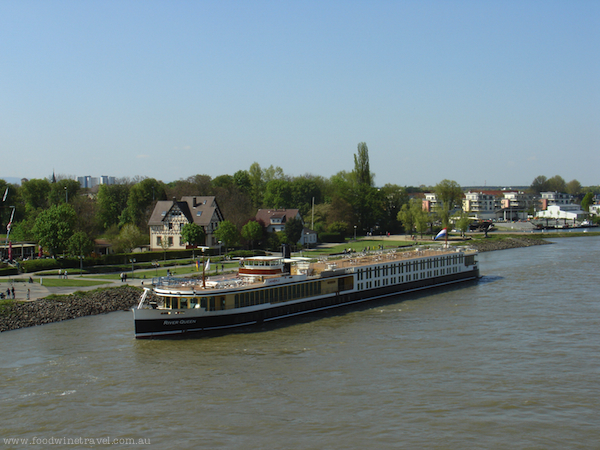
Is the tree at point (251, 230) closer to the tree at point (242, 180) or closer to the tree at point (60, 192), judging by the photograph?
the tree at point (60, 192)

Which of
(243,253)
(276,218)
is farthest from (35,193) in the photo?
(243,253)

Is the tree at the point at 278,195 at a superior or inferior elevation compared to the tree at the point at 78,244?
superior

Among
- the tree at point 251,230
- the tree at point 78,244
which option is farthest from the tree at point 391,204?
the tree at point 78,244

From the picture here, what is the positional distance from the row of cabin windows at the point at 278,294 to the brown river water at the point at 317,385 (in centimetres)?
249

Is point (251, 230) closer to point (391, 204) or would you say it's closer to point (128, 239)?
point (128, 239)

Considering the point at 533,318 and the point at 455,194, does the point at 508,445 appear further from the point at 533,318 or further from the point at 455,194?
the point at 455,194

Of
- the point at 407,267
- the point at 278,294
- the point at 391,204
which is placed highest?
the point at 391,204

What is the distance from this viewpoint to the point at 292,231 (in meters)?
95.8

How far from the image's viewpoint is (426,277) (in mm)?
61625

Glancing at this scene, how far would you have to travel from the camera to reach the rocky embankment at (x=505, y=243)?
112938 mm

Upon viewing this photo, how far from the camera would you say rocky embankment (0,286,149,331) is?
4188cm

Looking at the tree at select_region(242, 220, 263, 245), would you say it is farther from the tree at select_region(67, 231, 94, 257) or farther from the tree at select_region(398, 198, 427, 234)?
the tree at select_region(398, 198, 427, 234)

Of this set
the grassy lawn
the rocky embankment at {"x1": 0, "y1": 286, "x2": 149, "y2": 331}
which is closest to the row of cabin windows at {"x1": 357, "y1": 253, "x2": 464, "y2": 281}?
the rocky embankment at {"x1": 0, "y1": 286, "x2": 149, "y2": 331}

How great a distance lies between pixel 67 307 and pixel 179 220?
46.9 meters
